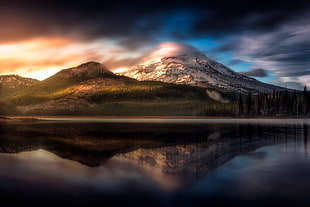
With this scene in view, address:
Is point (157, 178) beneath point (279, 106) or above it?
beneath

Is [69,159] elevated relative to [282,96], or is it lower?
lower

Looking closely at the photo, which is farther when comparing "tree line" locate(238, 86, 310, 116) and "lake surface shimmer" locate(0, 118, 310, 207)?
"tree line" locate(238, 86, 310, 116)

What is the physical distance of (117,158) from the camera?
27.8 m

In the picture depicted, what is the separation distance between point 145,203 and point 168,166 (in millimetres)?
9301

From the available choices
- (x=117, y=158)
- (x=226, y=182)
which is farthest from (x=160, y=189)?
(x=117, y=158)

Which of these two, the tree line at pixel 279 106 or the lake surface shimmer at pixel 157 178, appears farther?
the tree line at pixel 279 106

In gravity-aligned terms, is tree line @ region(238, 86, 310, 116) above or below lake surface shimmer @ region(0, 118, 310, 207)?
above

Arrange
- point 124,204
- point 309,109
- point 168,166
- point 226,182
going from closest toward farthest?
point 124,204 → point 226,182 → point 168,166 → point 309,109

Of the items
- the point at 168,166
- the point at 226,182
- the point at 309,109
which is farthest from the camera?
the point at 309,109

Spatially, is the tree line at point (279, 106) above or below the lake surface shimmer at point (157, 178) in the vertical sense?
above

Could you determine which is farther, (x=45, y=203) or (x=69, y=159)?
(x=69, y=159)

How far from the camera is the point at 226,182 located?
61.1 ft

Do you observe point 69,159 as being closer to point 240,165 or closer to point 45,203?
point 45,203

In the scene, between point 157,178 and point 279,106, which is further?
point 279,106
